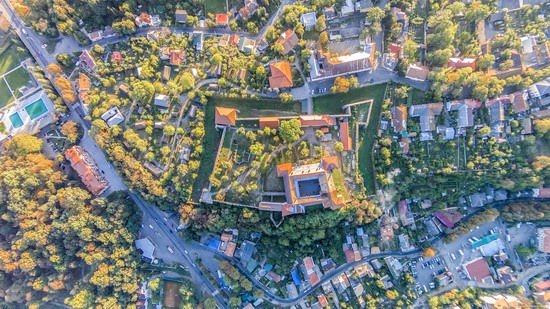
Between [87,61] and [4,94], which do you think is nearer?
[87,61]

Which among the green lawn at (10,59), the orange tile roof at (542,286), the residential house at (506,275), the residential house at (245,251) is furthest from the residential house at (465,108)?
the green lawn at (10,59)

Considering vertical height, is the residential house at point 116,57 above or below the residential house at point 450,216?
above

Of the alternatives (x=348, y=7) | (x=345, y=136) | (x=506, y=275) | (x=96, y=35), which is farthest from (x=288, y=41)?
(x=506, y=275)

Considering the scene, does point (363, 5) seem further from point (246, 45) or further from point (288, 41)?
point (246, 45)

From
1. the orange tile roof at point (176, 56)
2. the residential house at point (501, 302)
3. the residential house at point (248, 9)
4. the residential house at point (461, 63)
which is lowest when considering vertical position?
the residential house at point (501, 302)

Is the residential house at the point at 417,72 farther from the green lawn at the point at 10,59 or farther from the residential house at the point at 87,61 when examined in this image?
the green lawn at the point at 10,59

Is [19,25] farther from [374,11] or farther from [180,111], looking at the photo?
[374,11]
